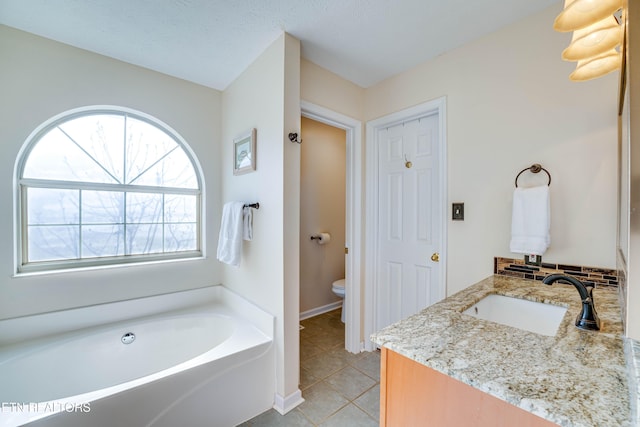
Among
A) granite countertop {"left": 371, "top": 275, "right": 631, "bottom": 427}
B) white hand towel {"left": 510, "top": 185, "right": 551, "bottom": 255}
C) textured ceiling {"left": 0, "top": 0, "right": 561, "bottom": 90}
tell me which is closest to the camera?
granite countertop {"left": 371, "top": 275, "right": 631, "bottom": 427}

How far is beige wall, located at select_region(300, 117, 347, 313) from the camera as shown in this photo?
3.14m

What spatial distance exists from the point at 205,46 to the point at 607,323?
8.28 feet

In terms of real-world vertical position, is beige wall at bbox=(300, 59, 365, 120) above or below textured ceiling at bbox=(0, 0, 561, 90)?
below

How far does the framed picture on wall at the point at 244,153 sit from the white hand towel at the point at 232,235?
0.30 m

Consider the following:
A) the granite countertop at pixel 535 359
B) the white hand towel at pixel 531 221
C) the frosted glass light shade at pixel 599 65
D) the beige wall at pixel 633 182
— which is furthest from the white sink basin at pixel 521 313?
the frosted glass light shade at pixel 599 65

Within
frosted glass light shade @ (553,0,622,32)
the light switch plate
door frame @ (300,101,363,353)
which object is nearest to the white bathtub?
door frame @ (300,101,363,353)

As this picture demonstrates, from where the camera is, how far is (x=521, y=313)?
1227 mm

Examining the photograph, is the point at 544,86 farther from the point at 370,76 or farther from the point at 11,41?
the point at 11,41

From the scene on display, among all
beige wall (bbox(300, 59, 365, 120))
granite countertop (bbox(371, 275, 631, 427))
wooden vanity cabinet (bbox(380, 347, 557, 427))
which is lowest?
→ wooden vanity cabinet (bbox(380, 347, 557, 427))

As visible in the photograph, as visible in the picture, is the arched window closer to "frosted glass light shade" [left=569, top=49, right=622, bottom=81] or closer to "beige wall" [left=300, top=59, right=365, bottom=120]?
"beige wall" [left=300, top=59, right=365, bottom=120]

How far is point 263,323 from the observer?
1.86 m

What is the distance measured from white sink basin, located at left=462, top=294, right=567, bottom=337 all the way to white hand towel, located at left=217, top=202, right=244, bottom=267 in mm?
1526

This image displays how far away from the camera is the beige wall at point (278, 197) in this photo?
1727mm

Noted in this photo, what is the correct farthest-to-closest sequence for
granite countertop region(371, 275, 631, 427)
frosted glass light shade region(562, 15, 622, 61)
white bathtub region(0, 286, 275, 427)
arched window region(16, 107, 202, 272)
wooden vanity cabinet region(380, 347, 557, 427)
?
arched window region(16, 107, 202, 272), white bathtub region(0, 286, 275, 427), frosted glass light shade region(562, 15, 622, 61), wooden vanity cabinet region(380, 347, 557, 427), granite countertop region(371, 275, 631, 427)
